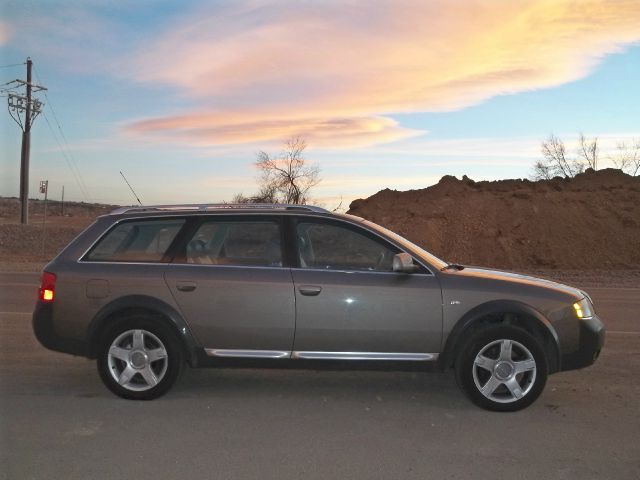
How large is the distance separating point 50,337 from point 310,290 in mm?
2316

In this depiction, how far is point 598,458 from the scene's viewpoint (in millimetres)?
4195

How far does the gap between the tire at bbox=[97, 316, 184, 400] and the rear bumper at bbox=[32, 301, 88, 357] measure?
24 centimetres

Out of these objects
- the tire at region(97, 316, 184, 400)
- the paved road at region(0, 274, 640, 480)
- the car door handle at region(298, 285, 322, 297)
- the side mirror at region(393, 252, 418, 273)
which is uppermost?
the side mirror at region(393, 252, 418, 273)

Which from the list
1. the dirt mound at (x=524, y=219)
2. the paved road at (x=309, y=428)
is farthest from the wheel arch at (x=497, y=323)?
the dirt mound at (x=524, y=219)

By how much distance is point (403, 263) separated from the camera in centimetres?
516

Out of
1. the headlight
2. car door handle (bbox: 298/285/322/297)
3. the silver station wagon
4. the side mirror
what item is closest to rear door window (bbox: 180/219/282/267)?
the silver station wagon

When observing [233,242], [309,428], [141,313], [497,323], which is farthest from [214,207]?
[497,323]

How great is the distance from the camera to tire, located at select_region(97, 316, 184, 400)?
5.29 m

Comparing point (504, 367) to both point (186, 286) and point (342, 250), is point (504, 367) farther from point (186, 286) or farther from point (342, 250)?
point (186, 286)

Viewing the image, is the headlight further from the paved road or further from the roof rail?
Result: the roof rail

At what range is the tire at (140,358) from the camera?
5293 mm

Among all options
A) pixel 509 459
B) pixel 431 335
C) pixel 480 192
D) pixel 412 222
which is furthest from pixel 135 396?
pixel 480 192

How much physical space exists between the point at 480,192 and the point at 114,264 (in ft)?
87.6

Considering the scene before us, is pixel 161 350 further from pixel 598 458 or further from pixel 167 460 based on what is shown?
pixel 598 458
